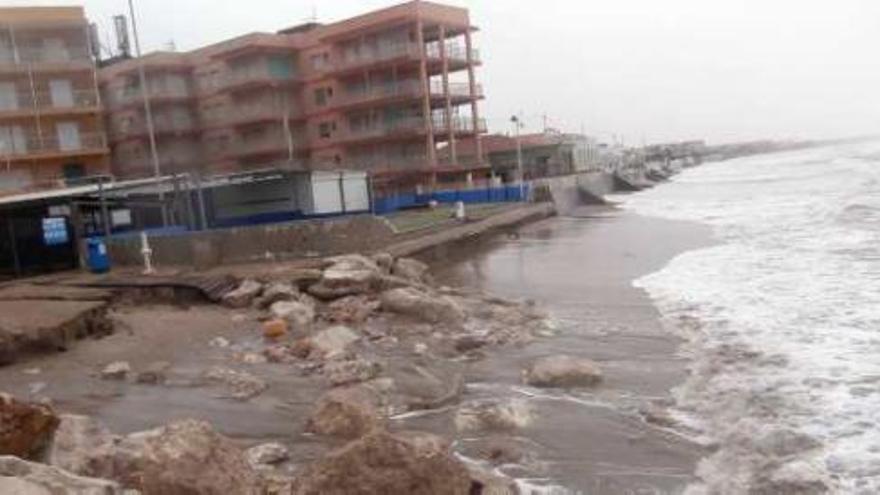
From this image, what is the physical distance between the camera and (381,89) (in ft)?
192

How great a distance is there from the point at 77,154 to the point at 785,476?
51.9 metres

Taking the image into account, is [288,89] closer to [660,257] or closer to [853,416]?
[660,257]

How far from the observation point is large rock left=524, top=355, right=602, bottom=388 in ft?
36.6

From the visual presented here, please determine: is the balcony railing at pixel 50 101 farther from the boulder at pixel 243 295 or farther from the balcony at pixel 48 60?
the boulder at pixel 243 295

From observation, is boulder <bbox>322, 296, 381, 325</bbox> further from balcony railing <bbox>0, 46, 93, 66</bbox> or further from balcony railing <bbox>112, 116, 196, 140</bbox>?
balcony railing <bbox>112, 116, 196, 140</bbox>

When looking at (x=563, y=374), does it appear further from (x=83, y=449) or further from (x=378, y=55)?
(x=378, y=55)

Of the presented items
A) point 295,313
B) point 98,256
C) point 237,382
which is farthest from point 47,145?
point 237,382

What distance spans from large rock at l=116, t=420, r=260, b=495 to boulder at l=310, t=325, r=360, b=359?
6.21 meters

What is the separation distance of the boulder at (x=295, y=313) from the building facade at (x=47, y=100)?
37035mm

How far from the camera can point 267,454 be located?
8273 millimetres

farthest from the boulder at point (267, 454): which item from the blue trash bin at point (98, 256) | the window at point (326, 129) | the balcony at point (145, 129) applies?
the window at point (326, 129)

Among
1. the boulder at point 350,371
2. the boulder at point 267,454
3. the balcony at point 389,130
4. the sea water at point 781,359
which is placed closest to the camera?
the sea water at point 781,359

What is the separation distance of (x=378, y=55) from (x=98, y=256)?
117 feet

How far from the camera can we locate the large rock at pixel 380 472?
237 inches
